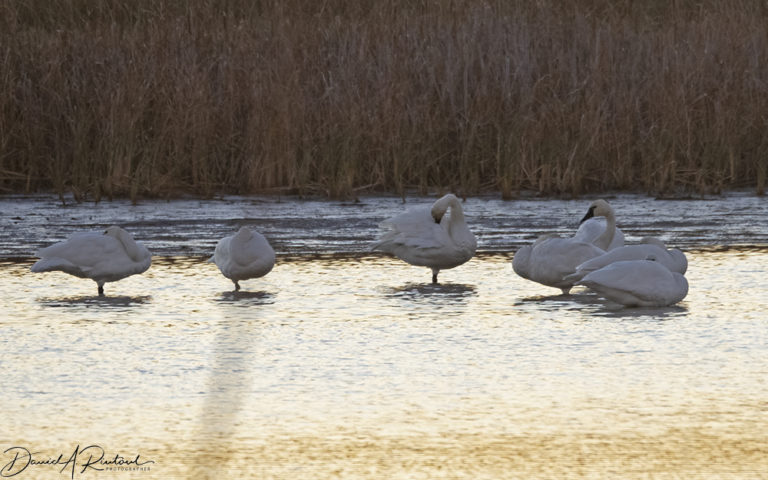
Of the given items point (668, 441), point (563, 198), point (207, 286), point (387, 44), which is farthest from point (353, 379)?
point (387, 44)

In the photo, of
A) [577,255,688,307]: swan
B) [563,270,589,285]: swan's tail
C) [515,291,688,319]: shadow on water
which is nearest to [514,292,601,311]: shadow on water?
[515,291,688,319]: shadow on water

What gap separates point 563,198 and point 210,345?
7642 mm

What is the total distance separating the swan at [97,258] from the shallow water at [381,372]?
144 mm

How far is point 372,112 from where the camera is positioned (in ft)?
44.7

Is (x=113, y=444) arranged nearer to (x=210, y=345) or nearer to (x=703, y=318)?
(x=210, y=345)

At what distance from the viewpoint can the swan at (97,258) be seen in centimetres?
785

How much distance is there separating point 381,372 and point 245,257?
2.50 metres

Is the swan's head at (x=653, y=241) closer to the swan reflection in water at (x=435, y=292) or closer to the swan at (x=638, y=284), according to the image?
the swan at (x=638, y=284)

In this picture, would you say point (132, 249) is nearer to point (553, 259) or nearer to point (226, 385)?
point (553, 259)

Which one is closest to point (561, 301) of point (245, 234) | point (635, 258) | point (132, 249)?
point (635, 258)

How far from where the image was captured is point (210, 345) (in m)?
6.16

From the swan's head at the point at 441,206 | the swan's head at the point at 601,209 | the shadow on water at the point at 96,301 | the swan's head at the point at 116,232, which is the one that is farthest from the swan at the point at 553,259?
the swan's head at the point at 116,232

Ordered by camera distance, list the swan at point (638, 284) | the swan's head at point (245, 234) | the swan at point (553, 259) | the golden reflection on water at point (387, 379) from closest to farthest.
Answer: the golden reflection on water at point (387, 379) < the swan at point (638, 284) < the swan at point (553, 259) < the swan's head at point (245, 234)

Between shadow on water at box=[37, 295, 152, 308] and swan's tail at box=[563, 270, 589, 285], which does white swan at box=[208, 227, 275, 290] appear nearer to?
shadow on water at box=[37, 295, 152, 308]
